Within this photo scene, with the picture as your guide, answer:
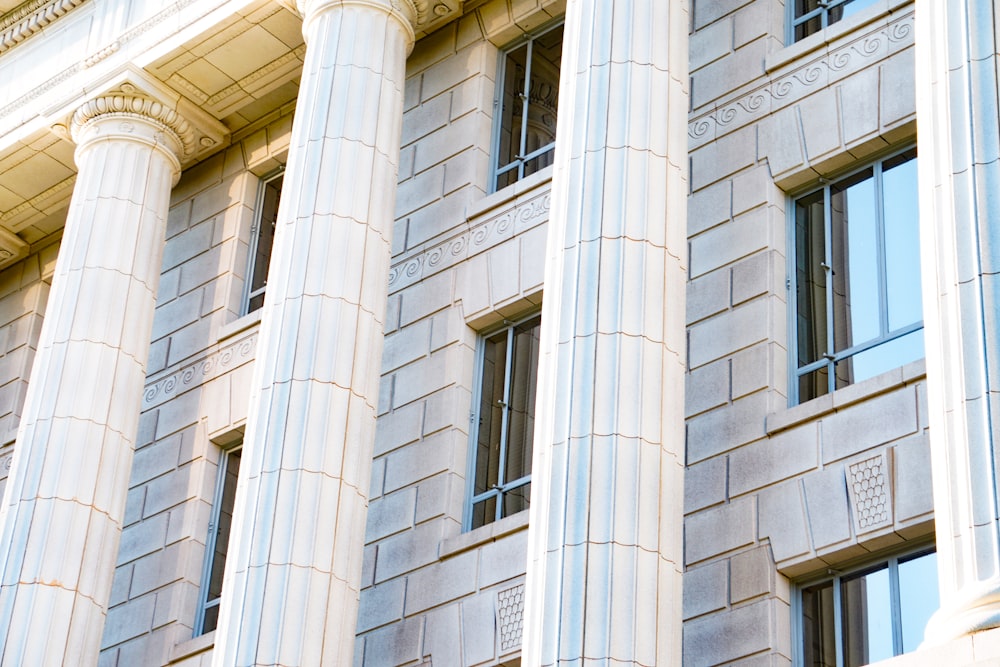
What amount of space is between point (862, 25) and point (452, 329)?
213 inches

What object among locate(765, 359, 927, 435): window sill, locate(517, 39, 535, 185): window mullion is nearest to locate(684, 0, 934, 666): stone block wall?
locate(765, 359, 927, 435): window sill

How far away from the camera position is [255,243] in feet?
77.7

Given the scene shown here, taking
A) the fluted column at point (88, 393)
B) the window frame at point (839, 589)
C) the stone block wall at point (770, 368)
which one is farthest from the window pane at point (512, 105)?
the window frame at point (839, 589)

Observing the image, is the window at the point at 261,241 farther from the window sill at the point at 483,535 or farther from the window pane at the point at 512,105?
the window sill at the point at 483,535

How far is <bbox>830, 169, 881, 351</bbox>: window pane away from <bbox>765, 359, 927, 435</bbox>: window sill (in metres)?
0.87

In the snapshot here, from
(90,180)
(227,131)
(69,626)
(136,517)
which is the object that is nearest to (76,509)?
(69,626)

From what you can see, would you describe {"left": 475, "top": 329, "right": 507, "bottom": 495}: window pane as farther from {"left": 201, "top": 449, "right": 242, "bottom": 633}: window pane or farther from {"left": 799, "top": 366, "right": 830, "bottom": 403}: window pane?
{"left": 799, "top": 366, "right": 830, "bottom": 403}: window pane

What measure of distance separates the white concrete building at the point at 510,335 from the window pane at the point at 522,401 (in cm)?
4

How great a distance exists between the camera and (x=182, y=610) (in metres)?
21.1

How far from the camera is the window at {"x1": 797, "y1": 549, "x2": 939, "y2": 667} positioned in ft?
50.0

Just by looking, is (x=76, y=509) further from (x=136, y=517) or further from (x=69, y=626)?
(x=136, y=517)

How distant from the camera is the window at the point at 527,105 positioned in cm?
2125

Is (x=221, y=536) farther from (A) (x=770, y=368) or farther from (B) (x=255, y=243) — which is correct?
(A) (x=770, y=368)

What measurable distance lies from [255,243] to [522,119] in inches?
166
